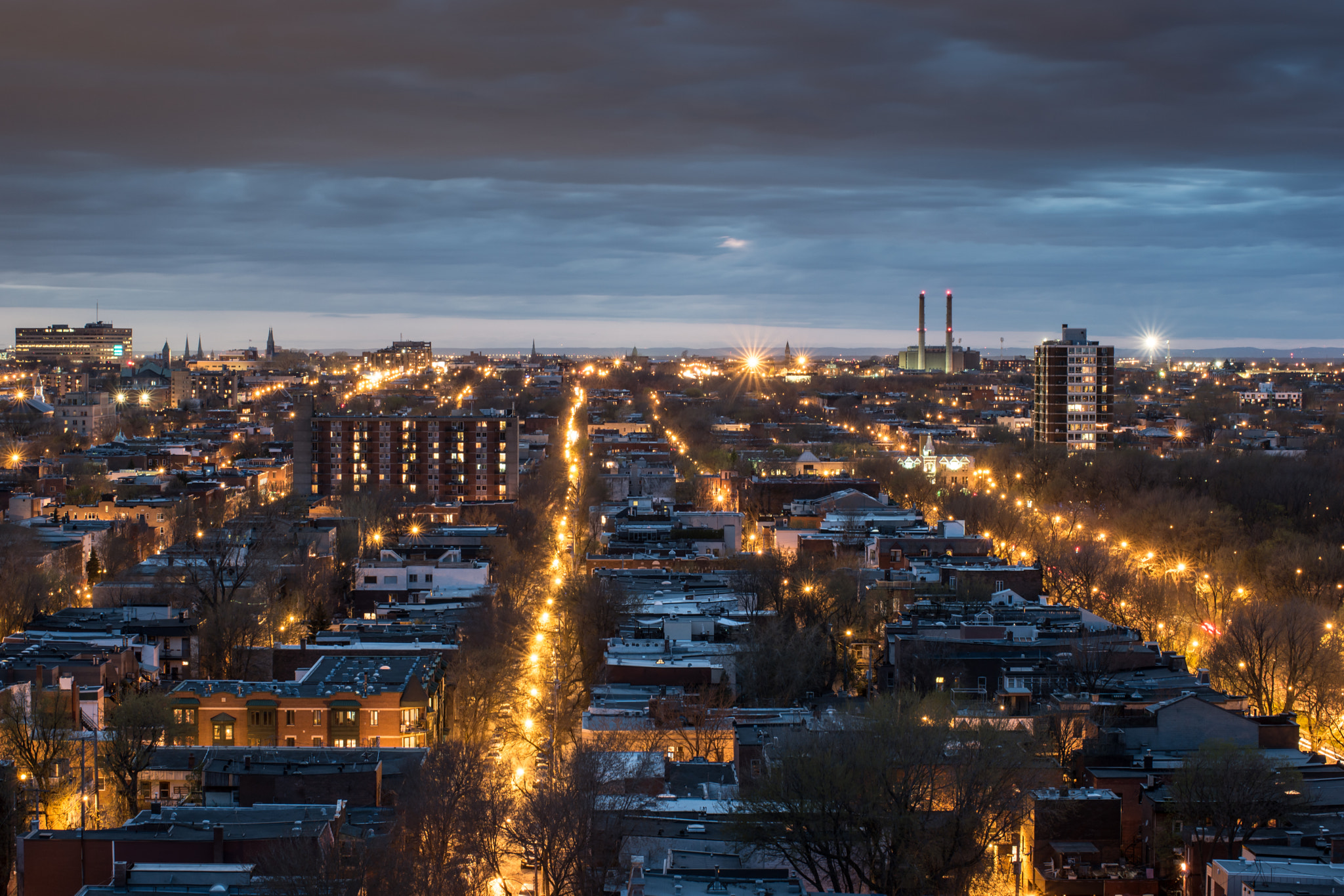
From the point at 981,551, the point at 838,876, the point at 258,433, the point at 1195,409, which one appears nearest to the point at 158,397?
the point at 258,433

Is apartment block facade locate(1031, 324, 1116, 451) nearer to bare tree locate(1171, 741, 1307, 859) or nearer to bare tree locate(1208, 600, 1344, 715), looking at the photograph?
bare tree locate(1208, 600, 1344, 715)

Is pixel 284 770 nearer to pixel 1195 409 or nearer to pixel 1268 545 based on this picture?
pixel 1268 545

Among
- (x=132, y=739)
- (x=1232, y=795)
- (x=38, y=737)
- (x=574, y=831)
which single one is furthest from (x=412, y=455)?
(x=1232, y=795)

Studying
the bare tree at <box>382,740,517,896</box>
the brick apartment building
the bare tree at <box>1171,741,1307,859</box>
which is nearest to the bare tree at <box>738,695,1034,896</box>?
the bare tree at <box>1171,741,1307,859</box>

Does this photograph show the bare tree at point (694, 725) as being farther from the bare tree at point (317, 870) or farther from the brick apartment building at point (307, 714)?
the bare tree at point (317, 870)

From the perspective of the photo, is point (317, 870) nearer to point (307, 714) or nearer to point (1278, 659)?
point (307, 714)

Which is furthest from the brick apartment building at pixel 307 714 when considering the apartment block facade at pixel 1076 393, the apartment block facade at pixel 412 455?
the apartment block facade at pixel 1076 393
